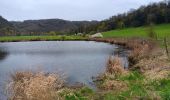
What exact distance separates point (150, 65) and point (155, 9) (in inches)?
4299

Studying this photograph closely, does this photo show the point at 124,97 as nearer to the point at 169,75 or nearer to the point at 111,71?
the point at 169,75

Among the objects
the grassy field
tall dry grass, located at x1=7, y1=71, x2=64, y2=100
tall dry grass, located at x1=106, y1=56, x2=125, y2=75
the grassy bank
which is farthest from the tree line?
tall dry grass, located at x1=7, y1=71, x2=64, y2=100

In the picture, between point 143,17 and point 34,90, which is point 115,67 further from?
point 143,17

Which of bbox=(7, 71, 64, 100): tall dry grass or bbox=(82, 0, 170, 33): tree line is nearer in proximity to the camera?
bbox=(7, 71, 64, 100): tall dry grass

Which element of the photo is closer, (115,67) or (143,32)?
(115,67)

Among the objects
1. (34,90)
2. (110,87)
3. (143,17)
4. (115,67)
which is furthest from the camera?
(143,17)

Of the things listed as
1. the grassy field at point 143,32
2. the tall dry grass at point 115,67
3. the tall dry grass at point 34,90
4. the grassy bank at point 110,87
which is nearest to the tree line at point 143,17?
the grassy field at point 143,32

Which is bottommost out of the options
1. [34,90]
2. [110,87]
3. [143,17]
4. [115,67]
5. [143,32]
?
[110,87]

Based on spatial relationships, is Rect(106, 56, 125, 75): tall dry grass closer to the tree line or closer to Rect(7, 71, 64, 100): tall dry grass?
Rect(7, 71, 64, 100): tall dry grass

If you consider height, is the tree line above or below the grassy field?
above

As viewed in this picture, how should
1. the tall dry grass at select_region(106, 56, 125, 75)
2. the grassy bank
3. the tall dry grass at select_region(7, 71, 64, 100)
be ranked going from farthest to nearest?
the tall dry grass at select_region(106, 56, 125, 75)
the grassy bank
the tall dry grass at select_region(7, 71, 64, 100)

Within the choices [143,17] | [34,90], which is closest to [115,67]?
[34,90]

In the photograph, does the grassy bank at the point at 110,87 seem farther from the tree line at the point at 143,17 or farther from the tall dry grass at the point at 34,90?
the tree line at the point at 143,17

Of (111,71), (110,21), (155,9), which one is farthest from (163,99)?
(110,21)
